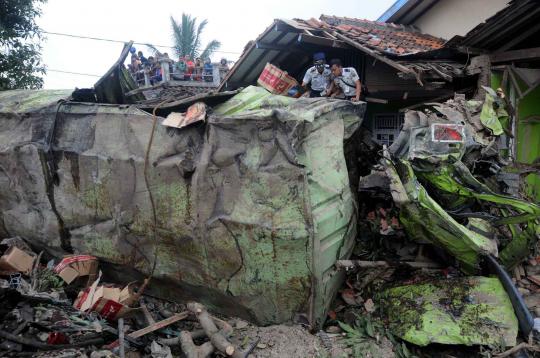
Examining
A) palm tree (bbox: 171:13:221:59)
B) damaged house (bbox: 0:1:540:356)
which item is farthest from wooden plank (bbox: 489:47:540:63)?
palm tree (bbox: 171:13:221:59)

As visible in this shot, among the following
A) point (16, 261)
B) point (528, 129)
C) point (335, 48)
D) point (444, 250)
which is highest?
point (335, 48)

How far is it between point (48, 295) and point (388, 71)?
6.55 meters

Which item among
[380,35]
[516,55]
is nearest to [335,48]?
[380,35]

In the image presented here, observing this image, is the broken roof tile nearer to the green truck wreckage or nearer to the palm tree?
the green truck wreckage

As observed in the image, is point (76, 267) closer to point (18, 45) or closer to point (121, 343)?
point (121, 343)

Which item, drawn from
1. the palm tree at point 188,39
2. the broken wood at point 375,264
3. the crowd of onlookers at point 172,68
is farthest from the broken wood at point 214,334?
the palm tree at point 188,39

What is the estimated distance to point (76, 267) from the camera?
436 centimetres

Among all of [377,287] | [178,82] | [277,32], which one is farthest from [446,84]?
[178,82]

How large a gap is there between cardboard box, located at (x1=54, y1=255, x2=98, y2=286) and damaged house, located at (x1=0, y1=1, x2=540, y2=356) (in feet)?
0.54

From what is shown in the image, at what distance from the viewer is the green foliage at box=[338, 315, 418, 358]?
342cm

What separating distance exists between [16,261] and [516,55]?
718 centimetres

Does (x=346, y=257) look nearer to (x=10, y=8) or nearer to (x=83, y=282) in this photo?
(x=83, y=282)

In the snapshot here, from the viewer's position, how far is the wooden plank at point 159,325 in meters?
3.55

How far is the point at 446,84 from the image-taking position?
6727mm
